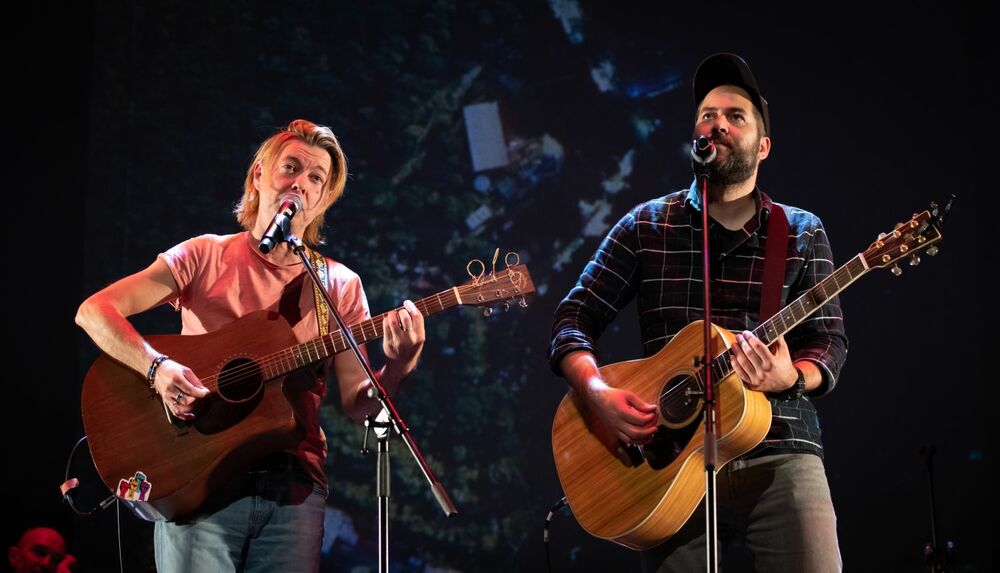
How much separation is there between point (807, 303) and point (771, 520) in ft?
2.29

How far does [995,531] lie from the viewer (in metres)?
5.38

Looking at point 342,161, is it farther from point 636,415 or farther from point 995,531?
point 995,531

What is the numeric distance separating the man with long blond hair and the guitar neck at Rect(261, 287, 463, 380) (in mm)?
69

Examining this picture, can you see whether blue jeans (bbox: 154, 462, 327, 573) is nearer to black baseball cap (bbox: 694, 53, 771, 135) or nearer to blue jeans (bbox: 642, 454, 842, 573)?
blue jeans (bbox: 642, 454, 842, 573)

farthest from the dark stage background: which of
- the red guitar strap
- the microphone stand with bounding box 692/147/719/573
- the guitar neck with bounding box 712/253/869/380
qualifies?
the microphone stand with bounding box 692/147/719/573

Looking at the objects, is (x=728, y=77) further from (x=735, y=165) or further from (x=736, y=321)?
(x=736, y=321)

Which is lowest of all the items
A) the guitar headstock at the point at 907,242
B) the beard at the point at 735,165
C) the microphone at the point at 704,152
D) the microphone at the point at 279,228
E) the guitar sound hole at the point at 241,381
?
the guitar sound hole at the point at 241,381

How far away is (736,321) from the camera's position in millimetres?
3057

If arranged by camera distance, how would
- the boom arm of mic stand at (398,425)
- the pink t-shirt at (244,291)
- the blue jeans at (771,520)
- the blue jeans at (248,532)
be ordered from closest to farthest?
1. the boom arm of mic stand at (398,425)
2. the blue jeans at (771,520)
3. the blue jeans at (248,532)
4. the pink t-shirt at (244,291)

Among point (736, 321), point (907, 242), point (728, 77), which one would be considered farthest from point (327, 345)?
point (907, 242)

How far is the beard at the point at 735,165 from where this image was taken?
3229mm

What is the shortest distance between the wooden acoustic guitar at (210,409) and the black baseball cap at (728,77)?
38.6 inches

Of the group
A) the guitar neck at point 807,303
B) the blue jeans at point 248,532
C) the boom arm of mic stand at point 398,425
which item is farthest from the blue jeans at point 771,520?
the blue jeans at point 248,532

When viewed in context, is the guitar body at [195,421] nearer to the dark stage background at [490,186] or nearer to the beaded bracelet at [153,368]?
the beaded bracelet at [153,368]
